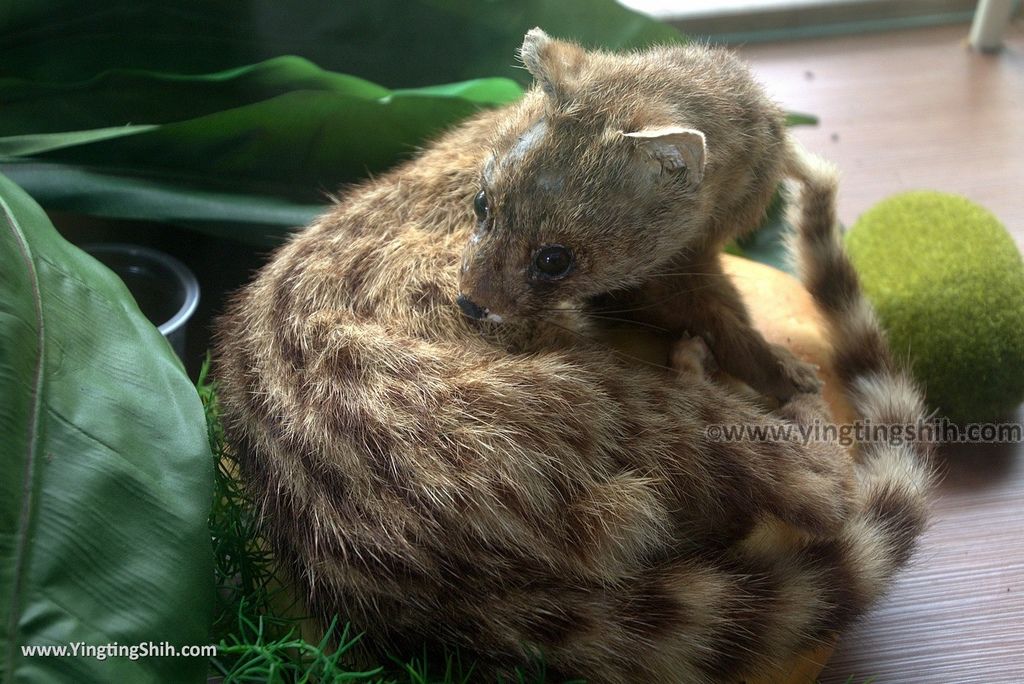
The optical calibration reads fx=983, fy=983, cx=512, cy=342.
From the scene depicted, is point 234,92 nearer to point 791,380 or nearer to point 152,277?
point 152,277

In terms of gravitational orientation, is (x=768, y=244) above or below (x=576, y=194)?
below

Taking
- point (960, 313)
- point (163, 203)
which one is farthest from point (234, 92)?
point (960, 313)

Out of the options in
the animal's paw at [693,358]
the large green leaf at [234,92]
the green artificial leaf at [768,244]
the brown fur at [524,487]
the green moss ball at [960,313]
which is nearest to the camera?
the brown fur at [524,487]

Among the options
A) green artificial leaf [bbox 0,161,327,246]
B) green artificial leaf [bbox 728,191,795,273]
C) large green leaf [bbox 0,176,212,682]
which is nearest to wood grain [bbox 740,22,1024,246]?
green artificial leaf [bbox 728,191,795,273]

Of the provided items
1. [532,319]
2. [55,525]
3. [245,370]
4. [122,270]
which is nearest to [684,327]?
[532,319]

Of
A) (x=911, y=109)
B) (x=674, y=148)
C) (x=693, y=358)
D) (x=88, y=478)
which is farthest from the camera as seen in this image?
(x=911, y=109)

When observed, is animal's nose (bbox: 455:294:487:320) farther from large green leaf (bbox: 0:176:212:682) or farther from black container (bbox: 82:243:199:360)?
black container (bbox: 82:243:199:360)

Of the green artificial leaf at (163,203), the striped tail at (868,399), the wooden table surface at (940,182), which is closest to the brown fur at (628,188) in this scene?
the striped tail at (868,399)

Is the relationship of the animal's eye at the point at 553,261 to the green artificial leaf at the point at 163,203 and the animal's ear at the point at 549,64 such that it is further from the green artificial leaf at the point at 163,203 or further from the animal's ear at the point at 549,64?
the green artificial leaf at the point at 163,203
